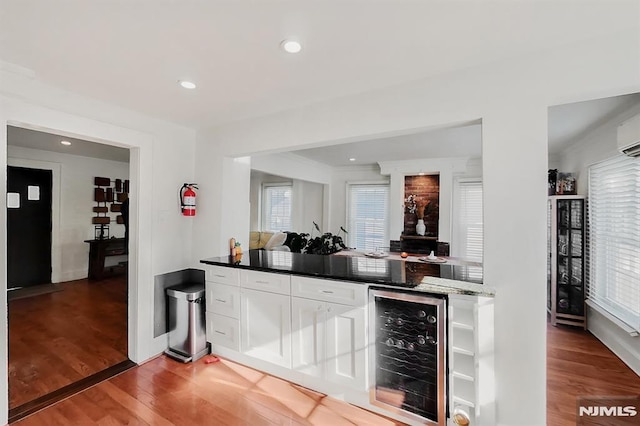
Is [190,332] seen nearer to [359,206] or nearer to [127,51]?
[127,51]

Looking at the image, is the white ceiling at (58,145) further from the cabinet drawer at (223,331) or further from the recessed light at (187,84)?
the cabinet drawer at (223,331)

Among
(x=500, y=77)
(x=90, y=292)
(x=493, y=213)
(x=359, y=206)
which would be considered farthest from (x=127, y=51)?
(x=359, y=206)

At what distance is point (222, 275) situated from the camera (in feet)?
8.63

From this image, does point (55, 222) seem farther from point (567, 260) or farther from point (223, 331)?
point (567, 260)

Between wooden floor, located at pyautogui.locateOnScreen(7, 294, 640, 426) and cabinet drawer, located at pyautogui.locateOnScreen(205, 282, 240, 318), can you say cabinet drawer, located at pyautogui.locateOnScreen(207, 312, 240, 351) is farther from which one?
wooden floor, located at pyautogui.locateOnScreen(7, 294, 640, 426)

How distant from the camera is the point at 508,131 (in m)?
1.69

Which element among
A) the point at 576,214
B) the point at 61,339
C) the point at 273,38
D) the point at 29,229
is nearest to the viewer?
the point at 273,38

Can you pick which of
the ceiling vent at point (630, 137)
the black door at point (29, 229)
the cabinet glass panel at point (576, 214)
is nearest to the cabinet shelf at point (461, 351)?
the ceiling vent at point (630, 137)

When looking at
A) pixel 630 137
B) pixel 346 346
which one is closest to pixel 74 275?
pixel 346 346

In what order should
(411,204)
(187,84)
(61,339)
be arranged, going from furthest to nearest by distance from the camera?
(411,204)
(61,339)
(187,84)

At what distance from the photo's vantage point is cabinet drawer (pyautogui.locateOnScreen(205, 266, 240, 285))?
8.36 feet

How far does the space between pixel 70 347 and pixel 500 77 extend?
14.1 feet

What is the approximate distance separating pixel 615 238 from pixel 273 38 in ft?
12.5

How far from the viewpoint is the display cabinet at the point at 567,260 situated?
3529mm
